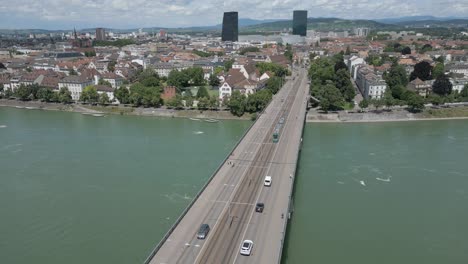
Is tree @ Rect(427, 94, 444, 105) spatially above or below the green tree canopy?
below

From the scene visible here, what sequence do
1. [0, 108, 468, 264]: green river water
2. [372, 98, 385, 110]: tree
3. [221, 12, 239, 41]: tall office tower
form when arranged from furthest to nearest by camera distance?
[221, 12, 239, 41]: tall office tower, [372, 98, 385, 110]: tree, [0, 108, 468, 264]: green river water

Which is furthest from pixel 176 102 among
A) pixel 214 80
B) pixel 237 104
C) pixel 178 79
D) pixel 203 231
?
pixel 203 231

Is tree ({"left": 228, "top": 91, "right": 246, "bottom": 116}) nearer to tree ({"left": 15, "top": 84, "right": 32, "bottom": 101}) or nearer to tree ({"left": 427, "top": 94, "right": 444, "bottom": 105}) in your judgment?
tree ({"left": 427, "top": 94, "right": 444, "bottom": 105})

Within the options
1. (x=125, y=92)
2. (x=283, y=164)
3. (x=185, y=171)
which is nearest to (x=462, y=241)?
(x=283, y=164)

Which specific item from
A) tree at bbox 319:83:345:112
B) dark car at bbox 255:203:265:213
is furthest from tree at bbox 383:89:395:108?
dark car at bbox 255:203:265:213

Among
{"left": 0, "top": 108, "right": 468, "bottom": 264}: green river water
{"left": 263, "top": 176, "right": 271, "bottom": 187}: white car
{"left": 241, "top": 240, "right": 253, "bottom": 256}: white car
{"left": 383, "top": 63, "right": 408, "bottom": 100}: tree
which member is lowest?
{"left": 0, "top": 108, "right": 468, "bottom": 264}: green river water

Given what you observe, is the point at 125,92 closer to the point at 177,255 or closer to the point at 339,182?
the point at 339,182

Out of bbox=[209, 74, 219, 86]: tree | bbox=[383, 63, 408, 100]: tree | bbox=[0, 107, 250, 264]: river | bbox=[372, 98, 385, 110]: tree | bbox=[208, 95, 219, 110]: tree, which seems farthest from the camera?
bbox=[209, 74, 219, 86]: tree
